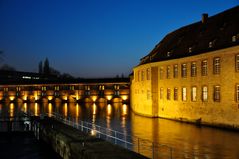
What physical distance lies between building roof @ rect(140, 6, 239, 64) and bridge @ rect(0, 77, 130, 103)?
58.7 meters

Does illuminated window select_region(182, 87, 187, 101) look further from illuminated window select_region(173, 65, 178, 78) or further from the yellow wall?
illuminated window select_region(173, 65, 178, 78)

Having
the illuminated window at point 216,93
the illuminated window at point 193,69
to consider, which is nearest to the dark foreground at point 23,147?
the illuminated window at point 216,93

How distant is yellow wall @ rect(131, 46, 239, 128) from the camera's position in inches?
1241

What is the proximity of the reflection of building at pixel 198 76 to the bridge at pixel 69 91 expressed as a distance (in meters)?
56.8

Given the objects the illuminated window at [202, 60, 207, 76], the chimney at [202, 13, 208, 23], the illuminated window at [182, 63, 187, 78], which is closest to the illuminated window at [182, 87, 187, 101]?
the illuminated window at [182, 63, 187, 78]

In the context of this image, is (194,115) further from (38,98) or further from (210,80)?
(38,98)

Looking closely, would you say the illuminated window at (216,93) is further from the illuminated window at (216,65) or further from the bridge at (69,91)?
the bridge at (69,91)

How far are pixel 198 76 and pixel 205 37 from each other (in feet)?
15.8

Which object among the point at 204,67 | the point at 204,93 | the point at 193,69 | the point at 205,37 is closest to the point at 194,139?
the point at 204,93

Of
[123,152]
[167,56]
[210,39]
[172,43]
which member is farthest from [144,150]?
[172,43]

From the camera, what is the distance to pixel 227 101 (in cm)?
3194

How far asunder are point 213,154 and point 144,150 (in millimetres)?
3898

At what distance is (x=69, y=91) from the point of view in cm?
11056

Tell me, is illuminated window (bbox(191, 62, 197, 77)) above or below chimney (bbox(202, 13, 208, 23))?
below
